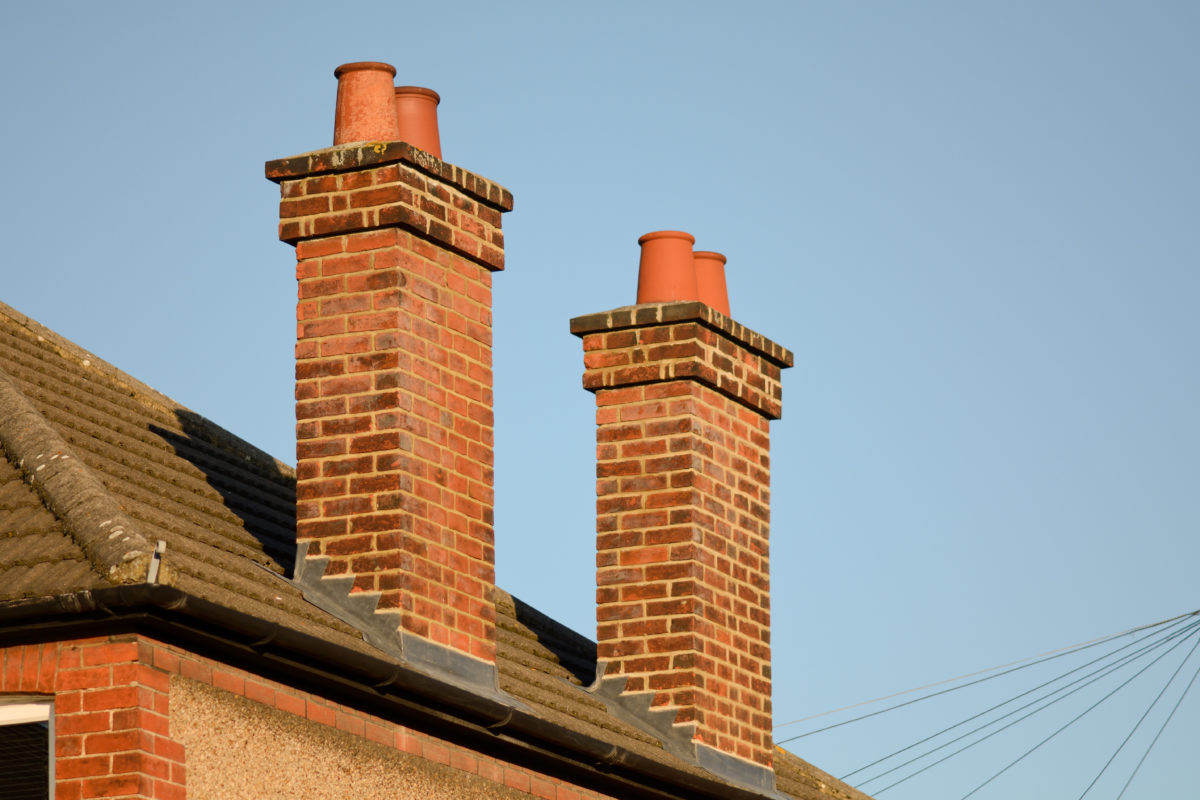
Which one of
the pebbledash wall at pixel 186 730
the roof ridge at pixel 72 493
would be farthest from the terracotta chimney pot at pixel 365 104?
the pebbledash wall at pixel 186 730

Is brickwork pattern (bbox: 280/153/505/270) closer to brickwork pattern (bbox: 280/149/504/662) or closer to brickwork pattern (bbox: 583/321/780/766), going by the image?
brickwork pattern (bbox: 280/149/504/662)

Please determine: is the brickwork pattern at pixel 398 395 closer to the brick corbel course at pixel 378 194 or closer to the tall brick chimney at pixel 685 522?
the brick corbel course at pixel 378 194

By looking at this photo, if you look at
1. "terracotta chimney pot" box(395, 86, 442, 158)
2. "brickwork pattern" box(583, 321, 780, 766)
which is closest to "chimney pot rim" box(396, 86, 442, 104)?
"terracotta chimney pot" box(395, 86, 442, 158)

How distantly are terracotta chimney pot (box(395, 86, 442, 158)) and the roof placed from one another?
2.03m

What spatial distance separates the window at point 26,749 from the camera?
7301mm

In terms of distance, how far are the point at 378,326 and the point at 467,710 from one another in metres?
1.94

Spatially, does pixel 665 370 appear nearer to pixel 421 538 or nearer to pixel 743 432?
pixel 743 432

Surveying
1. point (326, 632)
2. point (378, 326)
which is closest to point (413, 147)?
point (378, 326)

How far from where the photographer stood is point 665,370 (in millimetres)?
11922

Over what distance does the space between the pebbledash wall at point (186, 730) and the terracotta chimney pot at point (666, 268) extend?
4.48 m

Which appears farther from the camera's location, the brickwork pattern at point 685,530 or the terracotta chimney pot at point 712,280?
the terracotta chimney pot at point 712,280

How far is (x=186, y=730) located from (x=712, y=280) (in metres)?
6.17

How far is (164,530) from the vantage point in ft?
27.8

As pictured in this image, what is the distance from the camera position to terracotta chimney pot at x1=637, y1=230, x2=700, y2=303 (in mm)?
12352
